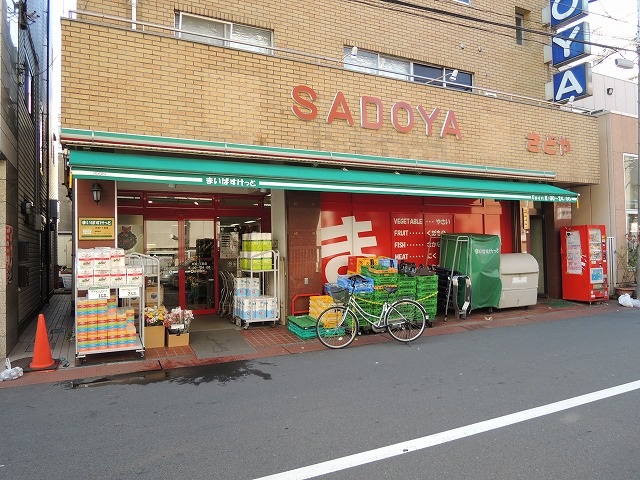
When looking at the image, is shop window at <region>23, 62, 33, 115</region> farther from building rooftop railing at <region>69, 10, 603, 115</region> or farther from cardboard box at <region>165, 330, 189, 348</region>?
cardboard box at <region>165, 330, 189, 348</region>

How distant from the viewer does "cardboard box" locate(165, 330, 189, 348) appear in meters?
7.79

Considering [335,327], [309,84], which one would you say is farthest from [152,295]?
[309,84]

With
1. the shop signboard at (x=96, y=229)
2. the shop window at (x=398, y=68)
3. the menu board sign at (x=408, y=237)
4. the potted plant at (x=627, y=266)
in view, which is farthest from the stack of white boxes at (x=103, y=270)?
the potted plant at (x=627, y=266)

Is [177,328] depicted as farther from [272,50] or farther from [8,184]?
[272,50]

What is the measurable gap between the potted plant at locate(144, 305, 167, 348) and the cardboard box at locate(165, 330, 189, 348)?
117 millimetres

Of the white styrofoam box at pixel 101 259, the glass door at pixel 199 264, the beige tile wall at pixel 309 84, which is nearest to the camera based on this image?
the white styrofoam box at pixel 101 259

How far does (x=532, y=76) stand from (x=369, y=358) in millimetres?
11086

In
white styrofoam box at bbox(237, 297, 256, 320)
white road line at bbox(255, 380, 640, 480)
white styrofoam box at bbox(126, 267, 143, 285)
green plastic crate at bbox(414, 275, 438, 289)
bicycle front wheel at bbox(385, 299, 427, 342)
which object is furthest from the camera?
green plastic crate at bbox(414, 275, 438, 289)

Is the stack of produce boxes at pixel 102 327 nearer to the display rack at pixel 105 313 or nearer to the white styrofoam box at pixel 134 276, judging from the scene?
the display rack at pixel 105 313

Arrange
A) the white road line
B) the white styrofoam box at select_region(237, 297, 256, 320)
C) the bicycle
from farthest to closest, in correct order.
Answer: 1. the white styrofoam box at select_region(237, 297, 256, 320)
2. the bicycle
3. the white road line

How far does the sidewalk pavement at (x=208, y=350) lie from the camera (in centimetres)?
649

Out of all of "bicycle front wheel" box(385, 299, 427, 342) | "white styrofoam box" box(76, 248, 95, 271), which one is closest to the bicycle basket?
"bicycle front wheel" box(385, 299, 427, 342)

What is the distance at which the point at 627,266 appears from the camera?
13578 mm

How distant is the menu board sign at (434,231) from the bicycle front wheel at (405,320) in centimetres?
372
